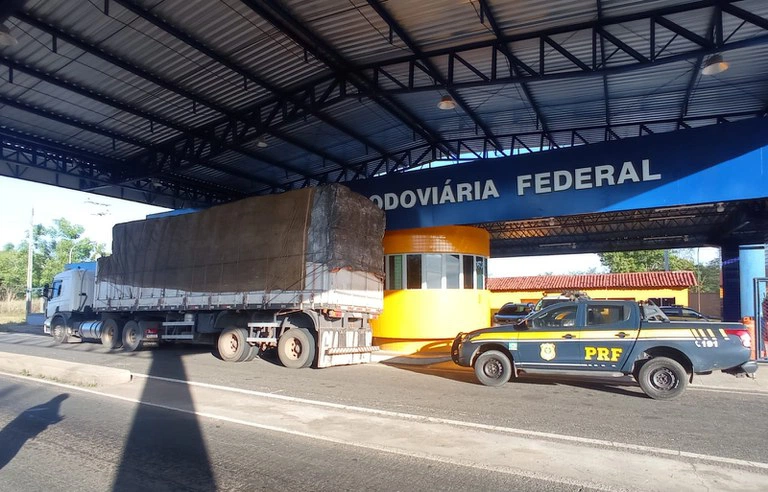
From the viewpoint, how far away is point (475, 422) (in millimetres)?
7531

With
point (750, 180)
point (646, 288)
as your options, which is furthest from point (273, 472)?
point (646, 288)

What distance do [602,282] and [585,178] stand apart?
876 inches

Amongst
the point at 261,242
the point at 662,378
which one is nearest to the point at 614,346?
the point at 662,378

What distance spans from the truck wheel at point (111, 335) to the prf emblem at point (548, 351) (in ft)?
48.1

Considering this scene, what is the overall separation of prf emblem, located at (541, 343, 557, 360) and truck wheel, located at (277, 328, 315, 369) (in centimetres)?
581

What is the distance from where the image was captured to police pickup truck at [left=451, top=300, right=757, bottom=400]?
9352mm

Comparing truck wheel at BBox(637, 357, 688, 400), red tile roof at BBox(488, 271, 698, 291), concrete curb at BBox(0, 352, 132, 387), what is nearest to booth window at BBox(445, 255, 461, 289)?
truck wheel at BBox(637, 357, 688, 400)

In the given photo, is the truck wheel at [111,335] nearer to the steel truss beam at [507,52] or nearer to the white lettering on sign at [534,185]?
the white lettering on sign at [534,185]

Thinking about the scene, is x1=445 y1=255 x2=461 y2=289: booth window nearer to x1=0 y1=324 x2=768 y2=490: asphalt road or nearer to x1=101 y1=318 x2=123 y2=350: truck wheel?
x1=0 y1=324 x2=768 y2=490: asphalt road

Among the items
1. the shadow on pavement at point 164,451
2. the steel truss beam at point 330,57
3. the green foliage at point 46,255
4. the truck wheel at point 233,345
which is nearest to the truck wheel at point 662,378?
the shadow on pavement at point 164,451

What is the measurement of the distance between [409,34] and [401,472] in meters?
9.46

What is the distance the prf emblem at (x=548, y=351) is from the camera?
1025 centimetres

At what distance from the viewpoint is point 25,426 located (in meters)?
7.13

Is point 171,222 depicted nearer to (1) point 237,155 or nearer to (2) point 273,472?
(1) point 237,155
